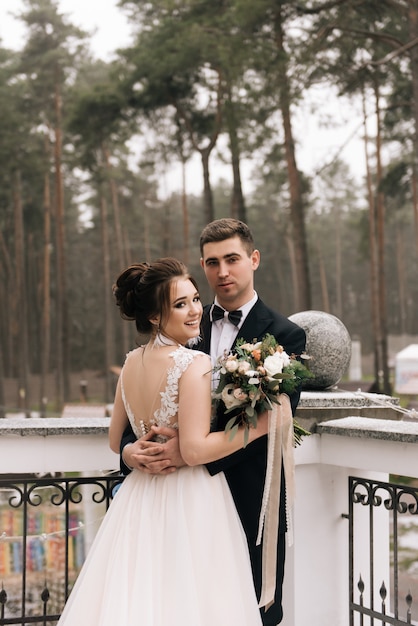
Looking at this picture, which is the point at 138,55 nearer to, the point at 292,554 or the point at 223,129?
the point at 223,129

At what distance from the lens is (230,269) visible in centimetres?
293

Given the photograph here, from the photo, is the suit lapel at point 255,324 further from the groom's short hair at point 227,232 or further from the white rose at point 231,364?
the white rose at point 231,364

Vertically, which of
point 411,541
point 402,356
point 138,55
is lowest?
point 411,541

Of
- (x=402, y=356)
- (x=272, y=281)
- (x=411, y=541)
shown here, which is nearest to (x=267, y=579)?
(x=411, y=541)

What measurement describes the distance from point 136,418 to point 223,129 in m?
25.9

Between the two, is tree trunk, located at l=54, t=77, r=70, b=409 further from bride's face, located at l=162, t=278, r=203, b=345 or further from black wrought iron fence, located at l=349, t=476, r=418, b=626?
bride's face, located at l=162, t=278, r=203, b=345

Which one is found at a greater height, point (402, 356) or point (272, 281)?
point (272, 281)

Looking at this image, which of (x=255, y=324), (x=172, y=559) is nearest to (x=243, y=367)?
(x=255, y=324)

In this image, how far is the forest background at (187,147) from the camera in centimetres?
1711

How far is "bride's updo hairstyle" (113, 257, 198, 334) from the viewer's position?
2672mm

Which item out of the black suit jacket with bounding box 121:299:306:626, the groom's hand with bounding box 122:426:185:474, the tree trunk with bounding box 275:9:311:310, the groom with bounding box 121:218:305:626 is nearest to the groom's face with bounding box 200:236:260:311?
the groom with bounding box 121:218:305:626

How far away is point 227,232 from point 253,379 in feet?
2.23

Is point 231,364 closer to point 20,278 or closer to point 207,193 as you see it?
point 207,193

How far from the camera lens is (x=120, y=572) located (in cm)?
259
